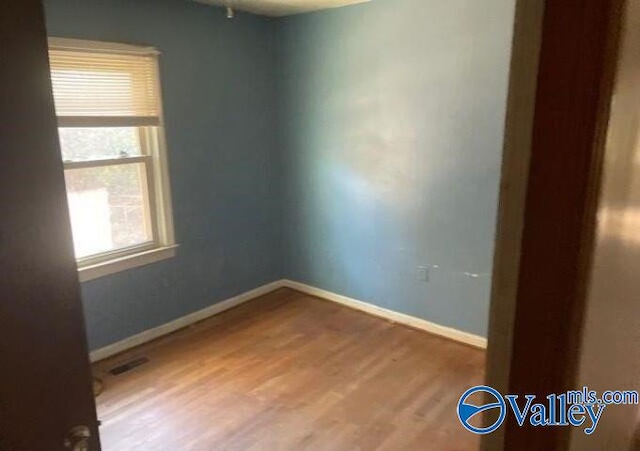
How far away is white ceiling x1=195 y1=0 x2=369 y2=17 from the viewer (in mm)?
3461

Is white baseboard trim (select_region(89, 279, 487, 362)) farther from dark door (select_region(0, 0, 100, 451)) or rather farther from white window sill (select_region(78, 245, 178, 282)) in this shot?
dark door (select_region(0, 0, 100, 451))

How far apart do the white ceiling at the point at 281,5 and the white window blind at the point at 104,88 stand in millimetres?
737

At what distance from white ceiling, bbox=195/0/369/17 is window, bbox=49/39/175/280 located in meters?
0.72

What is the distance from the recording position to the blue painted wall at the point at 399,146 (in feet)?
10.1

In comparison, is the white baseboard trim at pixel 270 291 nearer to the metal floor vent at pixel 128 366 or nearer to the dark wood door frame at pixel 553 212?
the metal floor vent at pixel 128 366

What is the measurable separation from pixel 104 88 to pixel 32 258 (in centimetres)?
260

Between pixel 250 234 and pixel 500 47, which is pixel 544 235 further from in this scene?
pixel 250 234

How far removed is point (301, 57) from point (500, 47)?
1652mm

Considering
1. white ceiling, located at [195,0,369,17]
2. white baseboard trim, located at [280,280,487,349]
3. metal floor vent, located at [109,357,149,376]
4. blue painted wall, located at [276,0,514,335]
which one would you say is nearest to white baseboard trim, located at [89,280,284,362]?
metal floor vent, located at [109,357,149,376]

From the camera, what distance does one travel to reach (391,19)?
3.36 m

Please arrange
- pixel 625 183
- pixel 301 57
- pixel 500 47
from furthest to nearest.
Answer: pixel 301 57 → pixel 500 47 → pixel 625 183

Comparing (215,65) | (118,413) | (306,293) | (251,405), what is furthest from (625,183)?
(306,293)

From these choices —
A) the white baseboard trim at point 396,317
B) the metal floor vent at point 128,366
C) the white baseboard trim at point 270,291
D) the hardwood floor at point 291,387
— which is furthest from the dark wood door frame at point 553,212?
the metal floor vent at point 128,366

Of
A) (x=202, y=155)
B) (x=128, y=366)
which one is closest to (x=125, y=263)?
(x=128, y=366)
